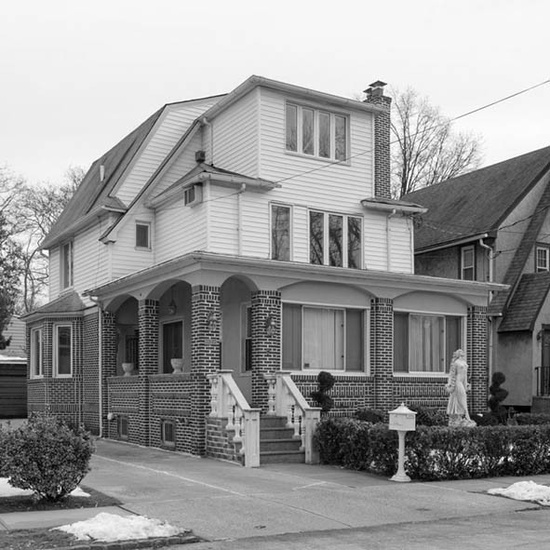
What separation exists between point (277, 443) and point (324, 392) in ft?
8.10

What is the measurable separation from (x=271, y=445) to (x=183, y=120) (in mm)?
10960

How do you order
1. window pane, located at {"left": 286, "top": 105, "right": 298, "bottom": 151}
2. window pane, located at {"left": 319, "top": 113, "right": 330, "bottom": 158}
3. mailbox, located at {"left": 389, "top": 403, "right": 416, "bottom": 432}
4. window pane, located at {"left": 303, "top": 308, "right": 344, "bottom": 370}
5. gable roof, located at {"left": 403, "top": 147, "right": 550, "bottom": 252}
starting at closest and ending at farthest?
mailbox, located at {"left": 389, "top": 403, "right": 416, "bottom": 432} < window pane, located at {"left": 303, "top": 308, "right": 344, "bottom": 370} < window pane, located at {"left": 286, "top": 105, "right": 298, "bottom": 151} < window pane, located at {"left": 319, "top": 113, "right": 330, "bottom": 158} < gable roof, located at {"left": 403, "top": 147, "right": 550, "bottom": 252}

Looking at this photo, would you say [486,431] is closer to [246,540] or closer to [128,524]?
[246,540]

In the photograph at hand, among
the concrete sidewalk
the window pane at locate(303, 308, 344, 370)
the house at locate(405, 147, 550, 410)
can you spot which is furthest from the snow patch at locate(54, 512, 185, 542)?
the house at locate(405, 147, 550, 410)

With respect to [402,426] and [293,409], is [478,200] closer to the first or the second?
[293,409]

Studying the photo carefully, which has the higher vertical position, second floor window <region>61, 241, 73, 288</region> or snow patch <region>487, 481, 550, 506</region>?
second floor window <region>61, 241, 73, 288</region>

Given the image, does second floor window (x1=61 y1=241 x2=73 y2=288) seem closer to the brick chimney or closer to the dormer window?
the dormer window

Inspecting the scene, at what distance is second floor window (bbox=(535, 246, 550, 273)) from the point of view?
29.2 metres

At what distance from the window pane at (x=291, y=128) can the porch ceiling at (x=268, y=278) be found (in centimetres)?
378

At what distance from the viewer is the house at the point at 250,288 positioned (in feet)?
60.3

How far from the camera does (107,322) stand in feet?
74.7

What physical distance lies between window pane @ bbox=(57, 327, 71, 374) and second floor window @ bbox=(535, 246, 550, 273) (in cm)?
1612

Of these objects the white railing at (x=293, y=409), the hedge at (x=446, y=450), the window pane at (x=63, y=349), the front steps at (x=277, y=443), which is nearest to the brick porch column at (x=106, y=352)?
the window pane at (x=63, y=349)

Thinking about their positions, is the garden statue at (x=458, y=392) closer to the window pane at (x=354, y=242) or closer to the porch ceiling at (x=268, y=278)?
the porch ceiling at (x=268, y=278)
